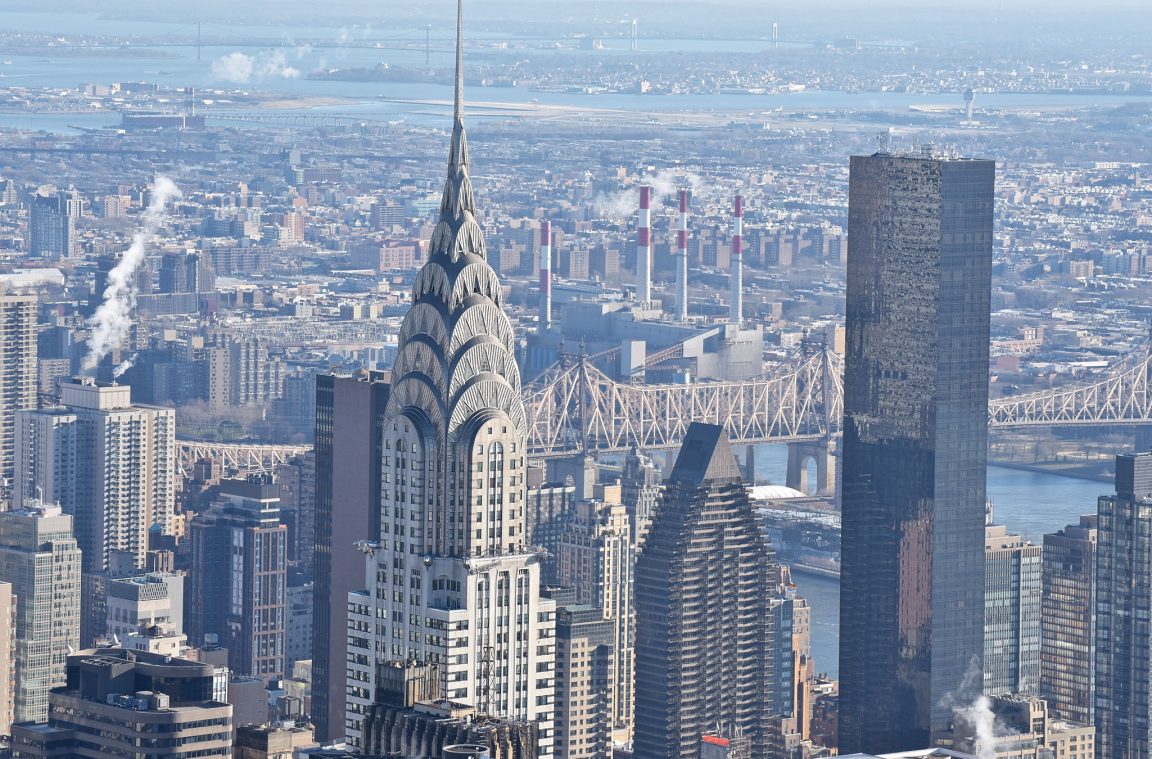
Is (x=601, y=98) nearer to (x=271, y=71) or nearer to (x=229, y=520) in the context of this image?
(x=271, y=71)

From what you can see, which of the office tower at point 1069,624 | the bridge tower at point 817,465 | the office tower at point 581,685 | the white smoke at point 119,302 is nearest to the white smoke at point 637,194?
the white smoke at point 119,302

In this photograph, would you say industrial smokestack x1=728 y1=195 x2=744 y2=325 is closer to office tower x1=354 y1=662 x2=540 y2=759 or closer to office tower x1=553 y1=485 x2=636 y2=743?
office tower x1=553 y1=485 x2=636 y2=743

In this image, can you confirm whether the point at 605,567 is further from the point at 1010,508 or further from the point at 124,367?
the point at 124,367

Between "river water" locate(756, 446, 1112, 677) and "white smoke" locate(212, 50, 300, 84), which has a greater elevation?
"white smoke" locate(212, 50, 300, 84)

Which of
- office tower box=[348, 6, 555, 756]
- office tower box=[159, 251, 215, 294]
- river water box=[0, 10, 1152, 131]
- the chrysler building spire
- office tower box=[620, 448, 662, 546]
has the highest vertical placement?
river water box=[0, 10, 1152, 131]

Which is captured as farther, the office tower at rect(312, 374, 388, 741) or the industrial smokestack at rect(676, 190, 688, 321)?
the industrial smokestack at rect(676, 190, 688, 321)

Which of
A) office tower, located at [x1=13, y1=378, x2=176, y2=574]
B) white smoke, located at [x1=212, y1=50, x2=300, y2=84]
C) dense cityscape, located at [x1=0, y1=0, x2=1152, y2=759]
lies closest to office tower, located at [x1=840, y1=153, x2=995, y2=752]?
dense cityscape, located at [x1=0, y1=0, x2=1152, y2=759]

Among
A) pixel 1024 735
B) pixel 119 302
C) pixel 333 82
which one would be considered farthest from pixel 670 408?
pixel 333 82

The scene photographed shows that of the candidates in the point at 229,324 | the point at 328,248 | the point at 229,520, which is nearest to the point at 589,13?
the point at 328,248
